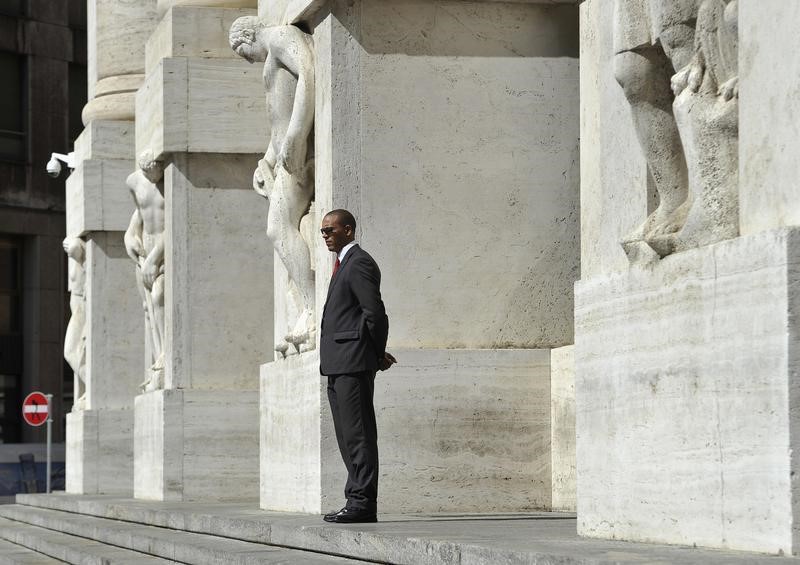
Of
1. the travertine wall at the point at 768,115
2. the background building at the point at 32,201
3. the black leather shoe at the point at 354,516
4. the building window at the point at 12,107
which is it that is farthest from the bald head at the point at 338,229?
the building window at the point at 12,107

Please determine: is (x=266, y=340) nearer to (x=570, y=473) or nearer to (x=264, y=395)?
(x=264, y=395)

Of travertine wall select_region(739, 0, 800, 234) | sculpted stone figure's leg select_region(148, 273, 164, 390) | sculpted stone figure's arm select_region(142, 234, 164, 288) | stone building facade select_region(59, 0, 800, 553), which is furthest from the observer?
sculpted stone figure's arm select_region(142, 234, 164, 288)

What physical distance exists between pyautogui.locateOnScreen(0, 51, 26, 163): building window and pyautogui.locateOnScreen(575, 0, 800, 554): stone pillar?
41.9 m

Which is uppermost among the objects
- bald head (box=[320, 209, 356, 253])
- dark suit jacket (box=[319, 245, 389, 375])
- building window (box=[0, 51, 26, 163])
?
building window (box=[0, 51, 26, 163])

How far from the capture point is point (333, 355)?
31.6 ft

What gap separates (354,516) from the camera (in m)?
9.57

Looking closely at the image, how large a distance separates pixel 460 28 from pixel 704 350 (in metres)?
5.67

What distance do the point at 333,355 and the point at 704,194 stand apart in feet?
9.76

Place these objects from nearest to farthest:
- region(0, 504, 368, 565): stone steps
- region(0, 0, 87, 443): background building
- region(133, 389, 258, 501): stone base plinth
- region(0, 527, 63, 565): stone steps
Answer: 1. region(0, 504, 368, 565): stone steps
2. region(0, 527, 63, 565): stone steps
3. region(133, 389, 258, 501): stone base plinth
4. region(0, 0, 87, 443): background building

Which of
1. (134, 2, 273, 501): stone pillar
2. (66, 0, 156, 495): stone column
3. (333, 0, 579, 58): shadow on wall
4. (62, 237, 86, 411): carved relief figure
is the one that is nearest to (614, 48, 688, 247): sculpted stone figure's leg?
(333, 0, 579, 58): shadow on wall

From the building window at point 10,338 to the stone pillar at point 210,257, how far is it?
3285 centimetres

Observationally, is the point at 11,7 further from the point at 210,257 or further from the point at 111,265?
the point at 210,257

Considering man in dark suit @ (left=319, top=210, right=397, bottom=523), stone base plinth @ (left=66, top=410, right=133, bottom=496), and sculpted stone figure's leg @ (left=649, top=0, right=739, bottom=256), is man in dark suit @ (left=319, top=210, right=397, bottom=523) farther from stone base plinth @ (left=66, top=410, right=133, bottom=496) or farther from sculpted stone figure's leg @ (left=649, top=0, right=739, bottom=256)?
stone base plinth @ (left=66, top=410, right=133, bottom=496)

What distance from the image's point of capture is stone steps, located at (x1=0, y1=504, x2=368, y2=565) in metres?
9.06
